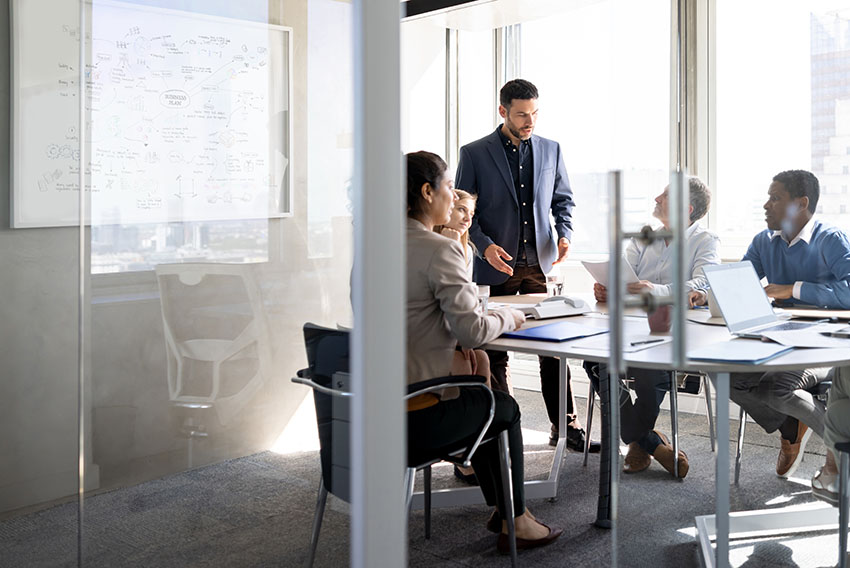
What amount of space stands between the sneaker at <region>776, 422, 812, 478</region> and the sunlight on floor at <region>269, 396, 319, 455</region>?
1.24 m

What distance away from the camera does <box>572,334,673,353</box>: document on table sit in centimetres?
223

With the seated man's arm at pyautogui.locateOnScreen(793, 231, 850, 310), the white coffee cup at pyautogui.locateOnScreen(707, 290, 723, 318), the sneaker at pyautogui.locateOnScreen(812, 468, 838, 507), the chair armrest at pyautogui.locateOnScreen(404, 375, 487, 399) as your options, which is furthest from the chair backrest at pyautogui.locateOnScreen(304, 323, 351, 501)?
the seated man's arm at pyautogui.locateOnScreen(793, 231, 850, 310)

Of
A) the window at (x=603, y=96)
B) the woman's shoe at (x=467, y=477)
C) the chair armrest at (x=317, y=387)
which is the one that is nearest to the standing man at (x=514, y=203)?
the window at (x=603, y=96)

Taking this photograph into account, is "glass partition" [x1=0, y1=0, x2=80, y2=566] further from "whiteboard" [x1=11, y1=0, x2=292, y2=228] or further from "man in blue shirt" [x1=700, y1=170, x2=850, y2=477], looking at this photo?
"man in blue shirt" [x1=700, y1=170, x2=850, y2=477]

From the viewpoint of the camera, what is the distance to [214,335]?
217cm

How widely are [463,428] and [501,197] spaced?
1989 millimetres

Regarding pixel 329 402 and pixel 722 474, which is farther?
pixel 722 474

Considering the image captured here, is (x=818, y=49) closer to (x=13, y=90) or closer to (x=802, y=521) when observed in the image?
(x=802, y=521)

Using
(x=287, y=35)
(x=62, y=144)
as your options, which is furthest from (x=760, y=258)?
(x=62, y=144)

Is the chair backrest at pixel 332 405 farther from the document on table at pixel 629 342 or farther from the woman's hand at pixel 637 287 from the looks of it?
the woman's hand at pixel 637 287

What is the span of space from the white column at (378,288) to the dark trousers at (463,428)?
685mm

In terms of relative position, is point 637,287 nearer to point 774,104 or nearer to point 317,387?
point 317,387

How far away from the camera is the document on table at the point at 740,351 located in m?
2.00

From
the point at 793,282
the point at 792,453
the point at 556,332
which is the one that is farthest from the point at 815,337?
the point at 793,282
